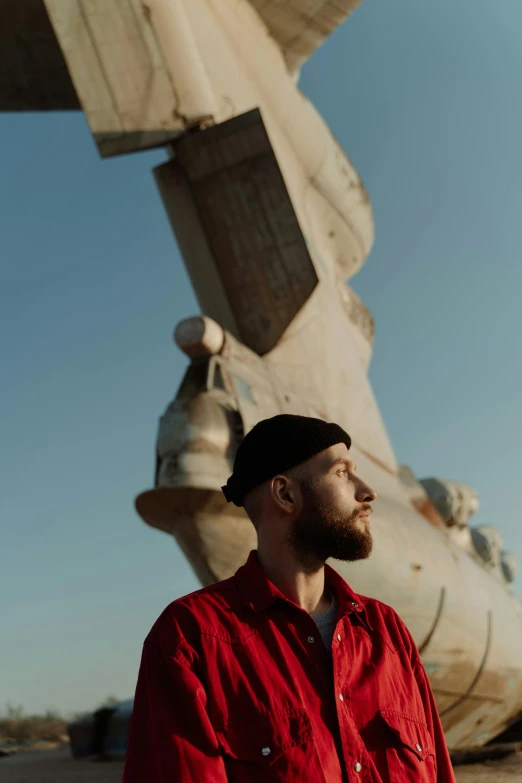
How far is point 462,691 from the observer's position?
6.45 meters

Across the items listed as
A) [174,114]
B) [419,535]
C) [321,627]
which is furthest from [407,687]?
[174,114]

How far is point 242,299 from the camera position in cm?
692

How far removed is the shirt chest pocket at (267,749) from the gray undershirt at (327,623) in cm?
29

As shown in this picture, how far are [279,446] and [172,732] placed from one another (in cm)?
80

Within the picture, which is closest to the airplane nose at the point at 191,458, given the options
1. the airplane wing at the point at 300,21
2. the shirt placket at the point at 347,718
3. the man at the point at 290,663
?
the man at the point at 290,663

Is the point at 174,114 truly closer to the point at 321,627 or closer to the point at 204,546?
the point at 204,546

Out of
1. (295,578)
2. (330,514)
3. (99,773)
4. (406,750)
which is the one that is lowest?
(99,773)

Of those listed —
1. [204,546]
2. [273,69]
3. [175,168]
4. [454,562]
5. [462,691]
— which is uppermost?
[273,69]

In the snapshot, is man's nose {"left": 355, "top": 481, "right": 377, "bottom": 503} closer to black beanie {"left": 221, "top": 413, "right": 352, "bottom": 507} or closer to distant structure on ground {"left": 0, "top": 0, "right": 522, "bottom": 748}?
black beanie {"left": 221, "top": 413, "right": 352, "bottom": 507}

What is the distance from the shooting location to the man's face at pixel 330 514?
2.09 metres

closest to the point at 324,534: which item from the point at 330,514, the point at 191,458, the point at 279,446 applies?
the point at 330,514

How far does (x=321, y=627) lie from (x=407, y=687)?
0.27m

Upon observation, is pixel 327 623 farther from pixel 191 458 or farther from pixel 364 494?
pixel 191 458

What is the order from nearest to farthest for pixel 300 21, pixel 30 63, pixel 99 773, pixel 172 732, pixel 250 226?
pixel 172 732 < pixel 99 773 < pixel 250 226 < pixel 30 63 < pixel 300 21
